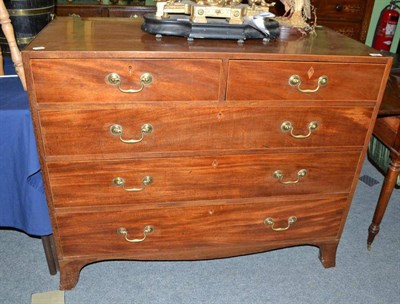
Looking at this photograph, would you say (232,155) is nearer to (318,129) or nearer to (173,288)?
(318,129)

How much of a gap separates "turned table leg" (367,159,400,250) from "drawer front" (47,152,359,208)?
303 millimetres

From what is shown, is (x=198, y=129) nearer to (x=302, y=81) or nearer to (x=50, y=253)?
(x=302, y=81)

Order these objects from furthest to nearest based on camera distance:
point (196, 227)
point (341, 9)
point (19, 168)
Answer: point (341, 9) → point (196, 227) → point (19, 168)

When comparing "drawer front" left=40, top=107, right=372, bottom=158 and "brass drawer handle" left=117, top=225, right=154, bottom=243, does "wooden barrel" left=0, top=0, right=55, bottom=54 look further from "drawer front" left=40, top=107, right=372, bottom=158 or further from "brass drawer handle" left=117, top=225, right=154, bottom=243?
"brass drawer handle" left=117, top=225, right=154, bottom=243

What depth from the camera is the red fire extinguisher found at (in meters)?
3.13

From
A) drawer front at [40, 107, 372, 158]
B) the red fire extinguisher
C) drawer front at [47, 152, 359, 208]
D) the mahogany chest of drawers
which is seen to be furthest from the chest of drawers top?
the red fire extinguisher

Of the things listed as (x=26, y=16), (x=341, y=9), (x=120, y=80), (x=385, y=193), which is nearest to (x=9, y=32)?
(x=26, y=16)

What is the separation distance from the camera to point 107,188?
1332 mm

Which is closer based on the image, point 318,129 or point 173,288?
point 318,129

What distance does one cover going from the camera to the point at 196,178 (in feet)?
4.49

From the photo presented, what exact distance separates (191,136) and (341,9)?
207 cm

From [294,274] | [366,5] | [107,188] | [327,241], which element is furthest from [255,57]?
[366,5]

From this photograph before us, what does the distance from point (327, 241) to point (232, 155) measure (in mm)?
646

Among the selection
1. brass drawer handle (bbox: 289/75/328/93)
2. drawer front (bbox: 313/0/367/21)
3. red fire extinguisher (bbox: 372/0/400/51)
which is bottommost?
red fire extinguisher (bbox: 372/0/400/51)
